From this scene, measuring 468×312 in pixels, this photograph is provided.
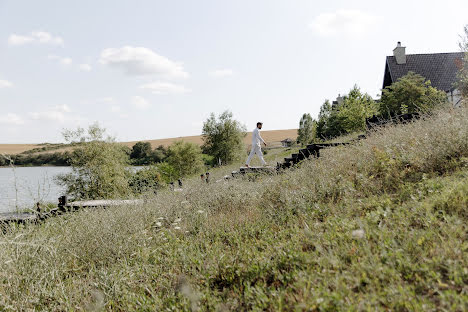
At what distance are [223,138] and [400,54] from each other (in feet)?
74.4

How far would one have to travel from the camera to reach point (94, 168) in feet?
87.2

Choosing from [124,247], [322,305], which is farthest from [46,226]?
[322,305]

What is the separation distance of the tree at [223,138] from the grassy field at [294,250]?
35.4m

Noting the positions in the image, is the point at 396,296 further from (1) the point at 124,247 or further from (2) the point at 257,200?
(2) the point at 257,200

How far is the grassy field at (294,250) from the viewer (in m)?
2.35

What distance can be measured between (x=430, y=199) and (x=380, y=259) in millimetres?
1330

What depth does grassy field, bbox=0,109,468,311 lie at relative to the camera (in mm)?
2352

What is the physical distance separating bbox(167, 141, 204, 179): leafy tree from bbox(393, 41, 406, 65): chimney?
25247mm

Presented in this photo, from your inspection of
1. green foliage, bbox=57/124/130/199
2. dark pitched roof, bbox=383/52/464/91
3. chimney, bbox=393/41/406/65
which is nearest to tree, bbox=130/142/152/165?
green foliage, bbox=57/124/130/199

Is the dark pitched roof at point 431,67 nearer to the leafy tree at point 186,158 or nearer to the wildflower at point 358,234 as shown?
the leafy tree at point 186,158

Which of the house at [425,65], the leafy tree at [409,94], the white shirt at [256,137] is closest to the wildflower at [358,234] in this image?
the white shirt at [256,137]

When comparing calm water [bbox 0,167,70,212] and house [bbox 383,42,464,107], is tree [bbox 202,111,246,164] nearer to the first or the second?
house [bbox 383,42,464,107]

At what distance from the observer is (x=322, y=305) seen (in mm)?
2137

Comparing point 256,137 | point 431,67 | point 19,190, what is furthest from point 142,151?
point 19,190
